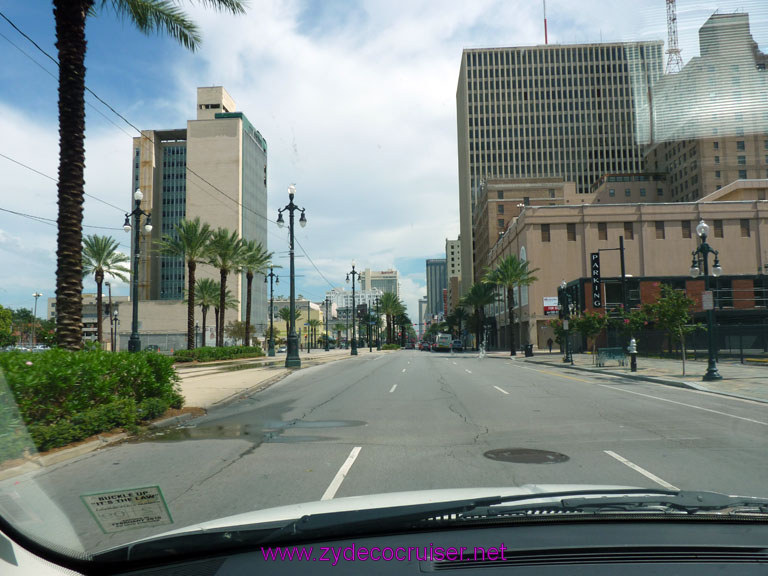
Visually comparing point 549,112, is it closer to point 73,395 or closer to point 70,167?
point 70,167

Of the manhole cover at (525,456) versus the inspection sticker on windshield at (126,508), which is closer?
the inspection sticker on windshield at (126,508)

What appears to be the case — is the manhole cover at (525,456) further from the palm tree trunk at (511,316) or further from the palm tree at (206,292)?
the palm tree at (206,292)

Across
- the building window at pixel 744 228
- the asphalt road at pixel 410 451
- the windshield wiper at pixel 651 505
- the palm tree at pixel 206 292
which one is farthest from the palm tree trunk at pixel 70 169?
the building window at pixel 744 228

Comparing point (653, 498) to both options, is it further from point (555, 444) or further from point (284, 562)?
point (555, 444)

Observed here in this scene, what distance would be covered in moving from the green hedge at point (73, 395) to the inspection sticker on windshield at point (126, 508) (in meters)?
4.39

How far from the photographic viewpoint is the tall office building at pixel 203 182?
120 m

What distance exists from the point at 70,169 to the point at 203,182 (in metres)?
118

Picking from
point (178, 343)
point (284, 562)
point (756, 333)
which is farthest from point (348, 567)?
point (178, 343)

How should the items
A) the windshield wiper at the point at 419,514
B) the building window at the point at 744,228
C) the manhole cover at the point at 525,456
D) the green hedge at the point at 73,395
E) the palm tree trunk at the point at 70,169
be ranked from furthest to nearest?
1. the building window at the point at 744,228
2. the palm tree trunk at the point at 70,169
3. the green hedge at the point at 73,395
4. the manhole cover at the point at 525,456
5. the windshield wiper at the point at 419,514

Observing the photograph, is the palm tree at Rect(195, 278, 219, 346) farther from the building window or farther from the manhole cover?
the manhole cover

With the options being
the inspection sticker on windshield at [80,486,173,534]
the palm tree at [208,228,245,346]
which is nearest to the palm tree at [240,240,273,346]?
the palm tree at [208,228,245,346]

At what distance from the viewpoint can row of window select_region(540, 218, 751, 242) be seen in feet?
217

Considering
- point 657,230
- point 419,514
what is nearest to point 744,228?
point 657,230

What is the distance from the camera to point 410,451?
812 centimetres
